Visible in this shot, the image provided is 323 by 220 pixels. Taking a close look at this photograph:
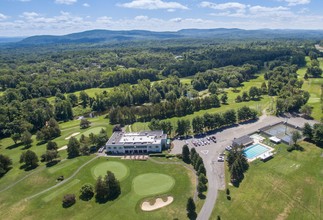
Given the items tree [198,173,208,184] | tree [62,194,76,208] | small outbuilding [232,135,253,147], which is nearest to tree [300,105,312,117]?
small outbuilding [232,135,253,147]

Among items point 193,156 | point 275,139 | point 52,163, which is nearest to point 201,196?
point 193,156

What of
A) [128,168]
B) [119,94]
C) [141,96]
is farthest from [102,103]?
[128,168]

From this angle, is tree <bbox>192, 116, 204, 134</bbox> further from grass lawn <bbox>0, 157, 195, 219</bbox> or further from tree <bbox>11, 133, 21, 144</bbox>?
tree <bbox>11, 133, 21, 144</bbox>

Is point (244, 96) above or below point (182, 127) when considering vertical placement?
below

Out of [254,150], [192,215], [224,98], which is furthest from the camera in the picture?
[224,98]

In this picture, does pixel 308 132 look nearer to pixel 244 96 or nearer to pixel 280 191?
pixel 280 191

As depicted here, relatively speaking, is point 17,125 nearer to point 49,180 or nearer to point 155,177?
point 49,180

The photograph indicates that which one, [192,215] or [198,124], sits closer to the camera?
[192,215]
